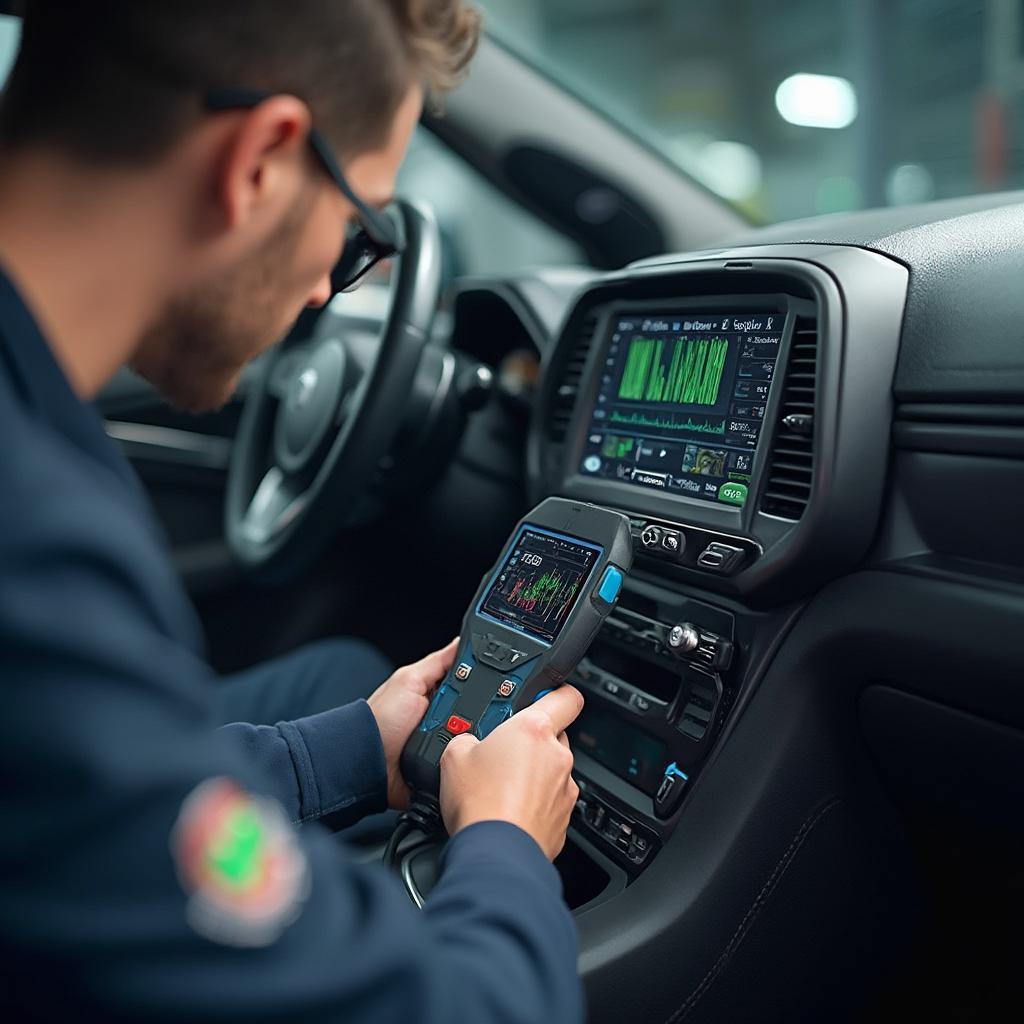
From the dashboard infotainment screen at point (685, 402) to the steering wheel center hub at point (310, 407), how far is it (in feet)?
1.67

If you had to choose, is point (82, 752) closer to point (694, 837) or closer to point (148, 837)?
point (148, 837)

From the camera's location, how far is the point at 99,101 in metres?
0.68

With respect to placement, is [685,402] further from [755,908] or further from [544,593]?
[755,908]

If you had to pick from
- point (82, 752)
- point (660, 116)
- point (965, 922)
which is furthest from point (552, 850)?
point (660, 116)

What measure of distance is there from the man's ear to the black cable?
595mm

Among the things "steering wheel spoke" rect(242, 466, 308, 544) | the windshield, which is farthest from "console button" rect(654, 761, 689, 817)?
the windshield

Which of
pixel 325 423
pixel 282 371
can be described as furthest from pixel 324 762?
pixel 282 371

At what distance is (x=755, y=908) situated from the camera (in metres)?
1.16

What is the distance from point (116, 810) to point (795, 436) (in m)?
0.82

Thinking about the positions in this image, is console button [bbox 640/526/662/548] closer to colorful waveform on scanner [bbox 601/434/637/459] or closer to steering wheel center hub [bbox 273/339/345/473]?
colorful waveform on scanner [bbox 601/434/637/459]

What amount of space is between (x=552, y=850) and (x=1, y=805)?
0.47 meters

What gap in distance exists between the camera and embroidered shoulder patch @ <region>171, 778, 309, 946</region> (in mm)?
541

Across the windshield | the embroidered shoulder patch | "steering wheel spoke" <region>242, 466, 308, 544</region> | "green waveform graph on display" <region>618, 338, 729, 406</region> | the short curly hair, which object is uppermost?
the windshield

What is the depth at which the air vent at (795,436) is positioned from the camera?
112cm
